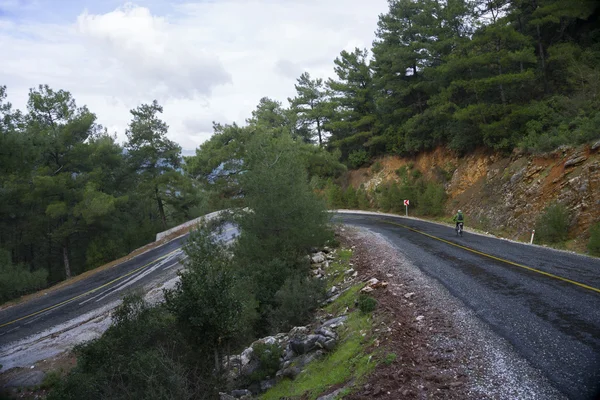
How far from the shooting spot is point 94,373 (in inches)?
456

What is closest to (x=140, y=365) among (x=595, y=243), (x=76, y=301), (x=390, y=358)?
(x=390, y=358)

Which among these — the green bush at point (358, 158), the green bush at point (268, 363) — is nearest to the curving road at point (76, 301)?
the green bush at point (268, 363)

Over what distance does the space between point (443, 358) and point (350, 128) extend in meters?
40.2

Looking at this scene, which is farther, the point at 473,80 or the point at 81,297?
the point at 473,80

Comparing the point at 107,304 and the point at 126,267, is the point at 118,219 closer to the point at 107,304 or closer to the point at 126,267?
the point at 126,267

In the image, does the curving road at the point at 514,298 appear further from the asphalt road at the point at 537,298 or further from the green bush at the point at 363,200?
the green bush at the point at 363,200

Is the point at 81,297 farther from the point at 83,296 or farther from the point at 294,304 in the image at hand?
the point at 294,304

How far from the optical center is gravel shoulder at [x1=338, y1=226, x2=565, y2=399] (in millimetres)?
5508

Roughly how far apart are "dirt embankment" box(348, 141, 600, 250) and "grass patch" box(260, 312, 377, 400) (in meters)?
13.1

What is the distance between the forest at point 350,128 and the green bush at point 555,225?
4698 mm

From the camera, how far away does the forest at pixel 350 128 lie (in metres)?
21.5

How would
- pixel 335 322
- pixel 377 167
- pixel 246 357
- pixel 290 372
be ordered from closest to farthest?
pixel 290 372 < pixel 335 322 < pixel 246 357 < pixel 377 167

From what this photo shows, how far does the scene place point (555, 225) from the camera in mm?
17250

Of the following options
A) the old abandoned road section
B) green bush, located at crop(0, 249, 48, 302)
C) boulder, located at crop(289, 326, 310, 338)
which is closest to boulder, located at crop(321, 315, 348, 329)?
boulder, located at crop(289, 326, 310, 338)
